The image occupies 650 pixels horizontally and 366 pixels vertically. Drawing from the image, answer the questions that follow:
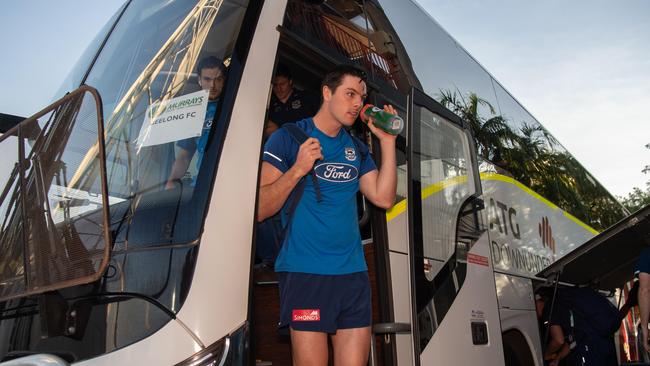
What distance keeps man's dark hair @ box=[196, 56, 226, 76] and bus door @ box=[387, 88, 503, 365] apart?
3.92ft

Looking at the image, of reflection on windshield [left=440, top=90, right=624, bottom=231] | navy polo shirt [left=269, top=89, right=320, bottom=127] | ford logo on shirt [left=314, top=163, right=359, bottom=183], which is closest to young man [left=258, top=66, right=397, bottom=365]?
ford logo on shirt [left=314, top=163, right=359, bottom=183]

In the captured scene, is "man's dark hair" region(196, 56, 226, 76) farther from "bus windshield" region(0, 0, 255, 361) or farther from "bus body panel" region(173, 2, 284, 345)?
"bus body panel" region(173, 2, 284, 345)

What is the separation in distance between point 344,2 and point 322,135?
1.64 metres

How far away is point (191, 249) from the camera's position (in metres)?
2.34

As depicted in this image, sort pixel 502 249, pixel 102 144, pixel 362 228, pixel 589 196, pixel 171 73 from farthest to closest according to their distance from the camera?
pixel 589 196 < pixel 502 249 < pixel 362 228 < pixel 171 73 < pixel 102 144

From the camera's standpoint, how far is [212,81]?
110 inches

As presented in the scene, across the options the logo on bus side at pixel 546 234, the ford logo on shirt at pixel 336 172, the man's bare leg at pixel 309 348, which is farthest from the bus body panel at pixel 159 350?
the logo on bus side at pixel 546 234

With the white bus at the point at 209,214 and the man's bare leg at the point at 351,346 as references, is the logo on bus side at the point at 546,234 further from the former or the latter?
the man's bare leg at the point at 351,346

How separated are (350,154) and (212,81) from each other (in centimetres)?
78

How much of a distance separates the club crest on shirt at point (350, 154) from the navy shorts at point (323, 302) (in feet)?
1.95

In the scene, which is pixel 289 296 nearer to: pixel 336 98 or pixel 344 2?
pixel 336 98

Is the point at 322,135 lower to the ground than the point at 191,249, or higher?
higher

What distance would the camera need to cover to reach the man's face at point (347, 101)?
9.80 ft

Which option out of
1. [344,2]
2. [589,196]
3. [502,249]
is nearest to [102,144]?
[344,2]
